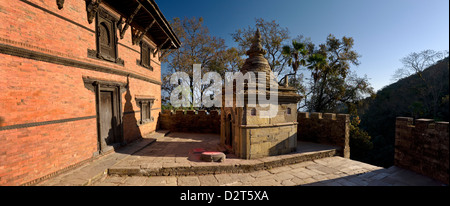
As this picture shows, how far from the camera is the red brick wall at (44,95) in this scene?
3900 mm

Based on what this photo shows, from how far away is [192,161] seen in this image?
5.74m

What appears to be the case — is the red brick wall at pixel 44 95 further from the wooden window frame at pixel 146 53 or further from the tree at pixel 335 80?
the tree at pixel 335 80

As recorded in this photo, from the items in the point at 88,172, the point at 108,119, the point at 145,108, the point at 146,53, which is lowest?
the point at 88,172

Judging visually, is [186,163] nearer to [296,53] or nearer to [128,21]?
[128,21]

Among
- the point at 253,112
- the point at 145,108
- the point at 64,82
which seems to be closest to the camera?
the point at 64,82

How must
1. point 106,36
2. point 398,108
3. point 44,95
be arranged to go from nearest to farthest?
point 44,95
point 106,36
point 398,108

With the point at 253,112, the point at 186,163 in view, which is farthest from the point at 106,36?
the point at 253,112

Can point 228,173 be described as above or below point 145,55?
below

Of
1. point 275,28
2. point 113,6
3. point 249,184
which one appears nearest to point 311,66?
point 275,28

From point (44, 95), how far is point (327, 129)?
11.1 meters

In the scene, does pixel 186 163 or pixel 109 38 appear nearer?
pixel 186 163

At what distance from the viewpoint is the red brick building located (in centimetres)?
396

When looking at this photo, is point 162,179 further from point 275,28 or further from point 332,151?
point 275,28

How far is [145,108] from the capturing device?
384 inches
